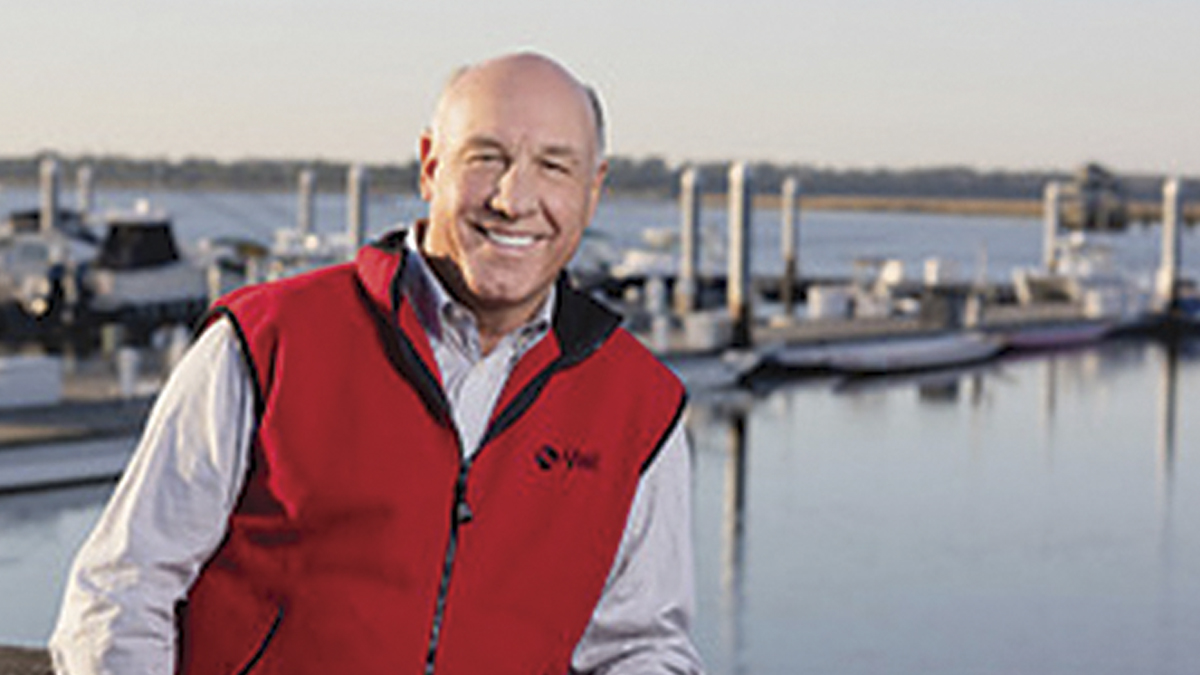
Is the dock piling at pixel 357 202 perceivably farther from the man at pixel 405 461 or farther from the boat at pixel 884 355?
the man at pixel 405 461

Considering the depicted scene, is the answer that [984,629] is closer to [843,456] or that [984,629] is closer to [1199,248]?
[843,456]

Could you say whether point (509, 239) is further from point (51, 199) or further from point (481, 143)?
point (51, 199)

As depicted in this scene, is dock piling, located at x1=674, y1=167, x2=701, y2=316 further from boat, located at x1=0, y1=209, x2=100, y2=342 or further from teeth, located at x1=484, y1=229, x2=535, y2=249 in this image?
teeth, located at x1=484, y1=229, x2=535, y2=249

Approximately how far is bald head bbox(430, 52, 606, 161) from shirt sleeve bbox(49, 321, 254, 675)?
419mm

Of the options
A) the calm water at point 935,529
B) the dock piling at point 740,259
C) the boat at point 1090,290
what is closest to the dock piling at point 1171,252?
the boat at point 1090,290

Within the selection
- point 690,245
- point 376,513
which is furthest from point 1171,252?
point 376,513

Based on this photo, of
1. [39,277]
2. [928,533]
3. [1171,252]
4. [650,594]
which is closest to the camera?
[650,594]

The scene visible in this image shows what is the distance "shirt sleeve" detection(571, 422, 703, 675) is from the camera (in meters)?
2.41

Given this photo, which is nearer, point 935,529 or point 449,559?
point 449,559

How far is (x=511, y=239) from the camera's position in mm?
2234

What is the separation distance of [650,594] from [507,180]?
581 mm

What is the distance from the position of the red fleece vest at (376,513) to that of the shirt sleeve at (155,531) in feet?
0.19

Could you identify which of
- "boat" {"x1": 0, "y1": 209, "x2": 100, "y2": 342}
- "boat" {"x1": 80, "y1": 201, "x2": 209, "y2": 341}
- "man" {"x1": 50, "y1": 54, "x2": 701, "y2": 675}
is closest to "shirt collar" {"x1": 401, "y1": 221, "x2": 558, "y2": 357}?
"man" {"x1": 50, "y1": 54, "x2": 701, "y2": 675}

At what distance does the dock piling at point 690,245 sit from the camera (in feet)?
132
